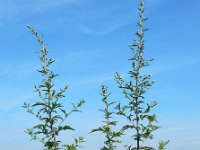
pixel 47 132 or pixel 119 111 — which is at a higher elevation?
pixel 119 111

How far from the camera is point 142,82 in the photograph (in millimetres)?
15773

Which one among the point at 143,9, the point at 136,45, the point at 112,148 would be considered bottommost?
the point at 112,148

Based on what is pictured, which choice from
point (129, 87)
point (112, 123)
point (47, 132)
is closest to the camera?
point (47, 132)

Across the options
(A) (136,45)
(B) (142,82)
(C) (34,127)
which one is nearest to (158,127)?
(B) (142,82)

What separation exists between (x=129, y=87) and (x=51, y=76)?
9.36 ft

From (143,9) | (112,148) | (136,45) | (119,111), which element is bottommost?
(112,148)

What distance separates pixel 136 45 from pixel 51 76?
3.57m

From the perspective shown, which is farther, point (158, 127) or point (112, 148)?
point (112, 148)

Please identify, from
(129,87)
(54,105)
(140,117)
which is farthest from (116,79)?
(54,105)

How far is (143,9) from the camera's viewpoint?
698 inches

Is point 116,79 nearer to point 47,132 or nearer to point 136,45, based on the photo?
point 136,45

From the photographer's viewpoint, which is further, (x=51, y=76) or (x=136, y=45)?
(x=136, y=45)

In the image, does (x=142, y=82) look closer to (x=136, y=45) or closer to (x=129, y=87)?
(x=129, y=87)

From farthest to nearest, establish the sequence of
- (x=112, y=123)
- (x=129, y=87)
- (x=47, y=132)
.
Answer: (x=112, y=123)
(x=129, y=87)
(x=47, y=132)
